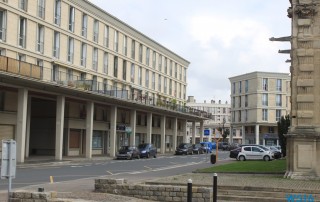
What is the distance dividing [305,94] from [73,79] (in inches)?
1211

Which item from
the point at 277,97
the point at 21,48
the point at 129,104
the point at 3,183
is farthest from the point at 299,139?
the point at 277,97

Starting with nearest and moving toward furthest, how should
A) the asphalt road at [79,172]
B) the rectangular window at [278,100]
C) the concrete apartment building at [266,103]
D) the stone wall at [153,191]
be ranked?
the stone wall at [153,191] < the asphalt road at [79,172] < the concrete apartment building at [266,103] < the rectangular window at [278,100]

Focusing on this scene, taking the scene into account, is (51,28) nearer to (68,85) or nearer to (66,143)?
(68,85)

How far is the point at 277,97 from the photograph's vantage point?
11062 cm

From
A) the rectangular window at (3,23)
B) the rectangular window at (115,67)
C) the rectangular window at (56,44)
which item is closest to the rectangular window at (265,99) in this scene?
the rectangular window at (115,67)

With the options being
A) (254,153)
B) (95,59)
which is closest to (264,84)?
(95,59)

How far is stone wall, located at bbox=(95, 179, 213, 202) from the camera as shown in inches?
547

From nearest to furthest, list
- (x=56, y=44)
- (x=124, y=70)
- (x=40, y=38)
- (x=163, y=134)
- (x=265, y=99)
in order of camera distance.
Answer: (x=40, y=38), (x=56, y=44), (x=124, y=70), (x=163, y=134), (x=265, y=99)

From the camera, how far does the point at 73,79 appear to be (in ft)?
159

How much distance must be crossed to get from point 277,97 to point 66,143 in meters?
70.6

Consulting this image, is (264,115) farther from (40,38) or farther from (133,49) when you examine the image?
(40,38)

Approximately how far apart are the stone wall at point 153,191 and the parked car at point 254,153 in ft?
104

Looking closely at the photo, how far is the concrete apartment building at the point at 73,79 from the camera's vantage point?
40188mm

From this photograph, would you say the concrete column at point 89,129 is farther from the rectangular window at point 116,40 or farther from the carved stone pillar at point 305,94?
the carved stone pillar at point 305,94
